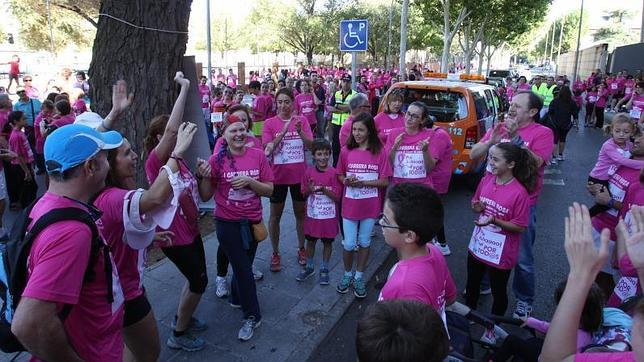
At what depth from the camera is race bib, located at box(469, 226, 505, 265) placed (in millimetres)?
3494

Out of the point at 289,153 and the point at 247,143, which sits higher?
the point at 247,143

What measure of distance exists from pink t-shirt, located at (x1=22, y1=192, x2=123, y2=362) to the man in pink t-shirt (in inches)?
129

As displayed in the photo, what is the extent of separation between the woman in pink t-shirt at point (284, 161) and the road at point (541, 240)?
114 centimetres

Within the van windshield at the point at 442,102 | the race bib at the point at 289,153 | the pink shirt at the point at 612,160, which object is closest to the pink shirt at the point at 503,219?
the pink shirt at the point at 612,160

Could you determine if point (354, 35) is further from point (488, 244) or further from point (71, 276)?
point (71, 276)

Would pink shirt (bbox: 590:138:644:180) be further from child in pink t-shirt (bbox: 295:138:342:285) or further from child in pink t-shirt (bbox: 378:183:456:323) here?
child in pink t-shirt (bbox: 378:183:456:323)

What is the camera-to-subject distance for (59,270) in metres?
1.67

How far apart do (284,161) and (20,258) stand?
3464 millimetres

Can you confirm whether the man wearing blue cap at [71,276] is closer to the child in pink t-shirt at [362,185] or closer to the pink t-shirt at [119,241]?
the pink t-shirt at [119,241]

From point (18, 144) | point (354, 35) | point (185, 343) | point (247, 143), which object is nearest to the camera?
point (185, 343)

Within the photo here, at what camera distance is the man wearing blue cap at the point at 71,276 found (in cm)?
167

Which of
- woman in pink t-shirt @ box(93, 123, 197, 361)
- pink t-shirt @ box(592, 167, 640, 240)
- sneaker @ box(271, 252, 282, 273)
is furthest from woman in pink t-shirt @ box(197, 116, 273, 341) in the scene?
pink t-shirt @ box(592, 167, 640, 240)

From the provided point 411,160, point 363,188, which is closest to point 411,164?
point 411,160

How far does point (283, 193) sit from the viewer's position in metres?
5.06
